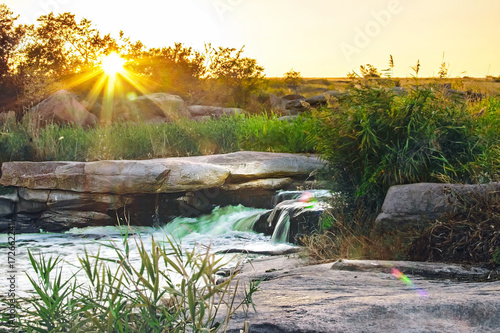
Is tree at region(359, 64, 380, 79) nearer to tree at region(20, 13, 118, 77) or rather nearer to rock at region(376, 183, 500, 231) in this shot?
rock at region(376, 183, 500, 231)

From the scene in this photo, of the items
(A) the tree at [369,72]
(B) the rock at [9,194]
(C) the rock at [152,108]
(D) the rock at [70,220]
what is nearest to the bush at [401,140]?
(A) the tree at [369,72]

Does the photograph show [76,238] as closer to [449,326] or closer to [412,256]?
[412,256]

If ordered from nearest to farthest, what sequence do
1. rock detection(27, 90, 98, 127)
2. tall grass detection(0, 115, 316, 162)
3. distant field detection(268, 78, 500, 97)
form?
distant field detection(268, 78, 500, 97) → tall grass detection(0, 115, 316, 162) → rock detection(27, 90, 98, 127)

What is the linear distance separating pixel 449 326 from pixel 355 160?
3710 millimetres

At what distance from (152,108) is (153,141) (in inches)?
369

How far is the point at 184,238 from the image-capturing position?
893cm

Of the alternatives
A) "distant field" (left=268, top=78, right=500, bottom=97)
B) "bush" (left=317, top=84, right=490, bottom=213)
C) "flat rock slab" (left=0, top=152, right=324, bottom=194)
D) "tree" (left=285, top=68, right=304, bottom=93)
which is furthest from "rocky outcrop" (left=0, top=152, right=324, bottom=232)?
"tree" (left=285, top=68, right=304, bottom=93)

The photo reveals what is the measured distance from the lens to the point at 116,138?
41.7ft

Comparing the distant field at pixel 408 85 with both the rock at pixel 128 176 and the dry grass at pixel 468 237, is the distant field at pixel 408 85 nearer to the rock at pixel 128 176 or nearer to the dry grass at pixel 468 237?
the dry grass at pixel 468 237

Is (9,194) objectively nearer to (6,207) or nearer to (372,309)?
(6,207)

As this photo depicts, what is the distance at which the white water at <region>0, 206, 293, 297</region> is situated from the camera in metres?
7.34

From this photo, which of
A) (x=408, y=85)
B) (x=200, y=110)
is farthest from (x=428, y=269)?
(x=200, y=110)

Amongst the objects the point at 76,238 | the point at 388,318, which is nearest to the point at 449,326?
the point at 388,318

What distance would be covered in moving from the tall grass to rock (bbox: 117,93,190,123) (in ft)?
25.7
